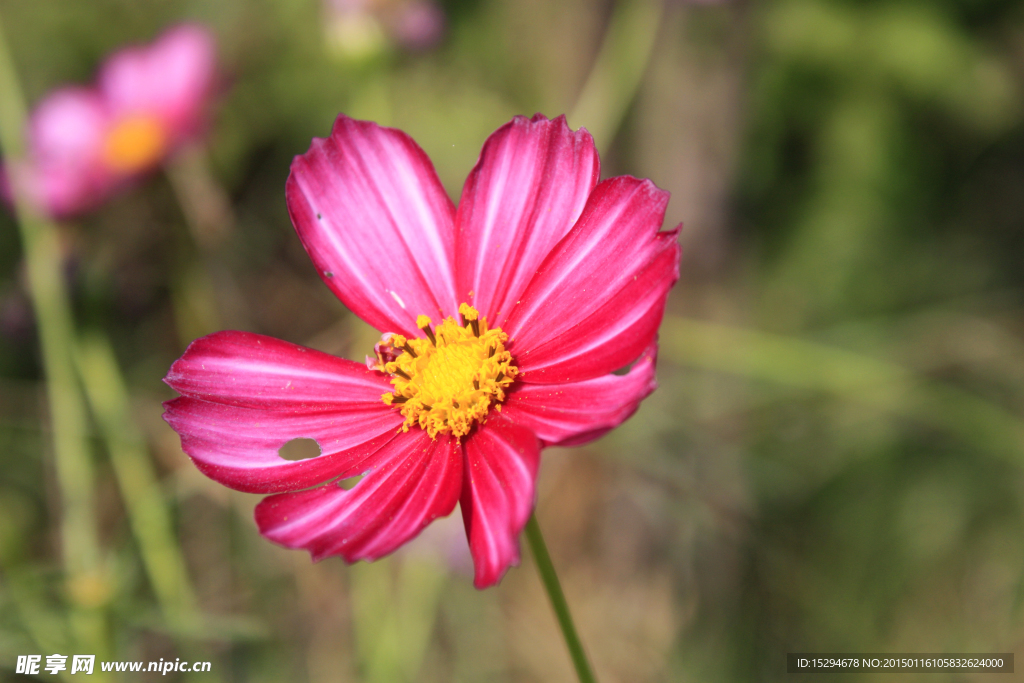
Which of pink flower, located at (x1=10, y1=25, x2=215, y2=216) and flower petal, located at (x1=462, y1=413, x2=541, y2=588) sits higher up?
pink flower, located at (x1=10, y1=25, x2=215, y2=216)

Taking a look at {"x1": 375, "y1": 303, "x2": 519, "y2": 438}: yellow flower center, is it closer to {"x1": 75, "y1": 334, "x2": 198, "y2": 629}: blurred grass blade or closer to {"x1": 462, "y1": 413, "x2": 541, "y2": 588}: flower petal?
{"x1": 462, "y1": 413, "x2": 541, "y2": 588}: flower petal

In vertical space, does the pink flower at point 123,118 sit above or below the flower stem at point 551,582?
above

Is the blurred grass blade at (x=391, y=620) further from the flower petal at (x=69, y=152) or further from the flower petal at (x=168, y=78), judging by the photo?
the flower petal at (x=168, y=78)

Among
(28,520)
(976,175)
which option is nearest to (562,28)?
(976,175)

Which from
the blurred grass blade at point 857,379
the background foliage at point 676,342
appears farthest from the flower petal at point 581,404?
the blurred grass blade at point 857,379

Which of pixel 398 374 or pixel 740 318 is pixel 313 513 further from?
pixel 740 318

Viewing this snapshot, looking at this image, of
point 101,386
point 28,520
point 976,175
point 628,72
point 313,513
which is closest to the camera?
point 313,513

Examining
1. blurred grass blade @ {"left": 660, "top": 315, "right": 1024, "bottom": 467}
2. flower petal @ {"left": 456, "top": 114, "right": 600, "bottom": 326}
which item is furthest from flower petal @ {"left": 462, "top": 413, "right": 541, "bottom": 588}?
blurred grass blade @ {"left": 660, "top": 315, "right": 1024, "bottom": 467}

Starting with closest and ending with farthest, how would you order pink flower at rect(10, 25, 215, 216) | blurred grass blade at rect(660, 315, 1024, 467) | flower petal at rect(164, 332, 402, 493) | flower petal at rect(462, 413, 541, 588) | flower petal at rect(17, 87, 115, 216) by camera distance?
flower petal at rect(462, 413, 541, 588)
flower petal at rect(164, 332, 402, 493)
blurred grass blade at rect(660, 315, 1024, 467)
flower petal at rect(17, 87, 115, 216)
pink flower at rect(10, 25, 215, 216)
